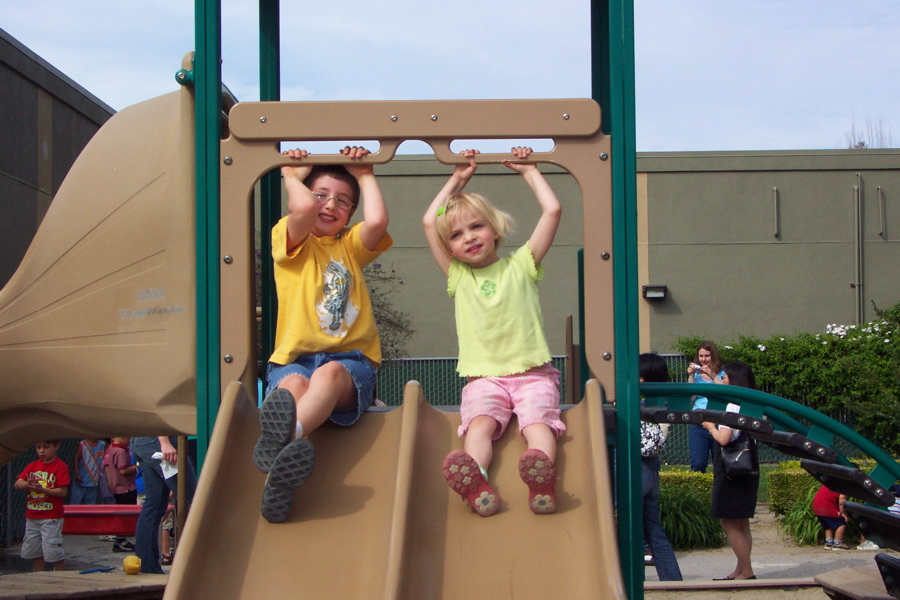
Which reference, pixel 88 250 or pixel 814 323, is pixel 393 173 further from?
pixel 88 250

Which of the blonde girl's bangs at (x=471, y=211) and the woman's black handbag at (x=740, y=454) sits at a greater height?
the blonde girl's bangs at (x=471, y=211)

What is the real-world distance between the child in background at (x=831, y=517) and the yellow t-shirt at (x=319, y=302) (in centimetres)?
575

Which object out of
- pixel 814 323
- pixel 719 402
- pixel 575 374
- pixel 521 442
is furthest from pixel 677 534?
pixel 814 323

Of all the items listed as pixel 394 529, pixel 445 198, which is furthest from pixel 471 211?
pixel 394 529

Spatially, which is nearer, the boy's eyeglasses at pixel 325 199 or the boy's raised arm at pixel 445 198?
the boy's raised arm at pixel 445 198

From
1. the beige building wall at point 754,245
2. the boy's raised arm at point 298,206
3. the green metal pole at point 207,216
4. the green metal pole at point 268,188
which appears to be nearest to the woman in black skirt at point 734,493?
the green metal pole at point 268,188

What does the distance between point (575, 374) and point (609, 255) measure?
1.95 metres

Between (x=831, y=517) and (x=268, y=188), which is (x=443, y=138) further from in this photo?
(x=831, y=517)

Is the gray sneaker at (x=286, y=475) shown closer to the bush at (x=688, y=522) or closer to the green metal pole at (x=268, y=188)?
the green metal pole at (x=268, y=188)

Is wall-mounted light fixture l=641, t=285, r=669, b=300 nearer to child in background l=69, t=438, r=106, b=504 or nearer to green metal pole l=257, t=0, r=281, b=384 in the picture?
child in background l=69, t=438, r=106, b=504

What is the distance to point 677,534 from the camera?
8133 millimetres

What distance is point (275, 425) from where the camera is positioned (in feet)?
9.19

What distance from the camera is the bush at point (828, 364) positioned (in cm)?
1556

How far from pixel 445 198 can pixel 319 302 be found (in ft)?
2.10
